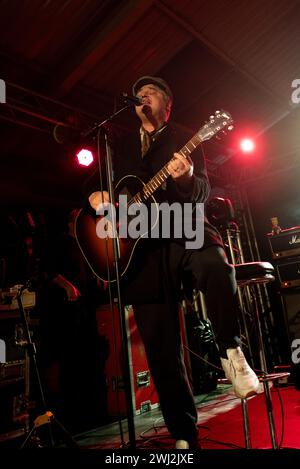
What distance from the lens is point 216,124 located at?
2.22 meters

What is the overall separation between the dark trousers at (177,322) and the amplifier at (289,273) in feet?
12.0

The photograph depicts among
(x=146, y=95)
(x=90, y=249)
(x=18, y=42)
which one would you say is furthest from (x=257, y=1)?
(x=90, y=249)

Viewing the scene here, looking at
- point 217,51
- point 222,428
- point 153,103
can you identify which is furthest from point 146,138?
point 217,51

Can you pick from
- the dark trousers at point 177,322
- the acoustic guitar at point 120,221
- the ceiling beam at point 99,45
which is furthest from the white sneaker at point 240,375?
the ceiling beam at point 99,45

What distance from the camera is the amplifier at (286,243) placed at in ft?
17.1

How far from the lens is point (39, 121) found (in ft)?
15.5

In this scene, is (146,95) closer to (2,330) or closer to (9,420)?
(2,330)

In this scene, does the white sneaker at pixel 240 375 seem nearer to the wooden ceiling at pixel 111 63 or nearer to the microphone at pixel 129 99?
the microphone at pixel 129 99

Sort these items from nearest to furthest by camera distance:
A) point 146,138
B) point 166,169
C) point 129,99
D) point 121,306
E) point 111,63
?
point 121,306 < point 129,99 < point 166,169 < point 146,138 < point 111,63

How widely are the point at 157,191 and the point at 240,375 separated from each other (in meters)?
1.20

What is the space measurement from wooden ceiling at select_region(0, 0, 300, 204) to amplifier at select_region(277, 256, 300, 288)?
3.11 metres

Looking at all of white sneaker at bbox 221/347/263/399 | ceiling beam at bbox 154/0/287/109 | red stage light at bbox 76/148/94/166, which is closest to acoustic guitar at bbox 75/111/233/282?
white sneaker at bbox 221/347/263/399

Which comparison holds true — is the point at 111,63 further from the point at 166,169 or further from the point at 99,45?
the point at 166,169

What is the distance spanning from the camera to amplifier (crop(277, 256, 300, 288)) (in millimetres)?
5121
